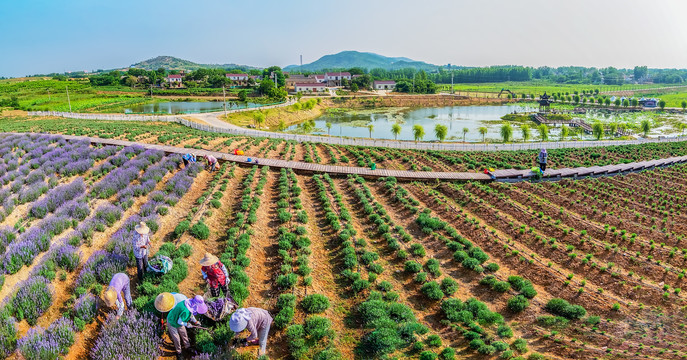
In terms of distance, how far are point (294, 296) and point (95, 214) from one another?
A: 778 centimetres

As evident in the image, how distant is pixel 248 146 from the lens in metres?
27.7

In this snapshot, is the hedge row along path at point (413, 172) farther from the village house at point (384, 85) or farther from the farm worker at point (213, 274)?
the village house at point (384, 85)

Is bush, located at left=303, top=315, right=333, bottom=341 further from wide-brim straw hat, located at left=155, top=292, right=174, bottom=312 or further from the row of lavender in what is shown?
the row of lavender

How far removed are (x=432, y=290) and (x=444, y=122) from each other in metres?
62.9

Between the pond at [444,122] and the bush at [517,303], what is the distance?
136ft

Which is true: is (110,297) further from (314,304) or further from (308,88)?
(308,88)

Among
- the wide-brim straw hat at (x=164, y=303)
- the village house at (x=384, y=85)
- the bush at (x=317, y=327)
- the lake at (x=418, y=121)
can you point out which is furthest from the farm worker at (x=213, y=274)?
the village house at (x=384, y=85)

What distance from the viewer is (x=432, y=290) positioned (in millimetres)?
10867

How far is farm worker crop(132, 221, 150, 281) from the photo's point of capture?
9117mm

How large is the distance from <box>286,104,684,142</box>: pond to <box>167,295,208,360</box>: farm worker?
46.2 m

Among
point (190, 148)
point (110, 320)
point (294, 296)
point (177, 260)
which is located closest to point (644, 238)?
point (294, 296)

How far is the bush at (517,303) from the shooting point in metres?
10.6

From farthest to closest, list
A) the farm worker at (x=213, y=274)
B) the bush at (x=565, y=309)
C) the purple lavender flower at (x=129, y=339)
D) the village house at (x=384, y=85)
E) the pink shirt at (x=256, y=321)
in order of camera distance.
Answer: the village house at (x=384, y=85)
the bush at (x=565, y=309)
the farm worker at (x=213, y=274)
the pink shirt at (x=256, y=321)
the purple lavender flower at (x=129, y=339)

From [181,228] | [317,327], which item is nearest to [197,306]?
[317,327]
